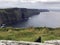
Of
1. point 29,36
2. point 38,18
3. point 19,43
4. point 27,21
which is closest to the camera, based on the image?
point 19,43

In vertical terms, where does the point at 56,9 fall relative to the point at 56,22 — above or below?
above

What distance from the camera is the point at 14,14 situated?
31.4 ft

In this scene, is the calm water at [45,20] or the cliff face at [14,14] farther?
the calm water at [45,20]

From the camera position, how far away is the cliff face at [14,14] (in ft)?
30.1

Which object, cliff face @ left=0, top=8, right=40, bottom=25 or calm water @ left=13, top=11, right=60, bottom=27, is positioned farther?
calm water @ left=13, top=11, right=60, bottom=27

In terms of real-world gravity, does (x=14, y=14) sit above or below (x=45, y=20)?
above

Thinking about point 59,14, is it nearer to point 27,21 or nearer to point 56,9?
point 56,9

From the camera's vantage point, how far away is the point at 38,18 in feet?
35.6

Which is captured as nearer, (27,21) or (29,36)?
(29,36)

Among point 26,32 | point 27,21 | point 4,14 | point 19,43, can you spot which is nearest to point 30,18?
point 27,21

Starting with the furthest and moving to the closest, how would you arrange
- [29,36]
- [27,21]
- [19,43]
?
[27,21] < [29,36] < [19,43]

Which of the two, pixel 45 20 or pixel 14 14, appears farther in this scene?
pixel 45 20

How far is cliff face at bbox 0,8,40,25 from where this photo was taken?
916cm

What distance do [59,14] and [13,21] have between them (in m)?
2.41
